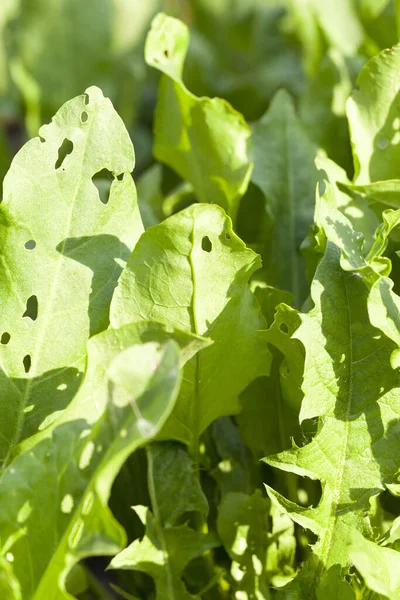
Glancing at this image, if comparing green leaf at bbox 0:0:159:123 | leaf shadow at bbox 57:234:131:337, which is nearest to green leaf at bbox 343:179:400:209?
leaf shadow at bbox 57:234:131:337

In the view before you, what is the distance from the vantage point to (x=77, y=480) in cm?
48

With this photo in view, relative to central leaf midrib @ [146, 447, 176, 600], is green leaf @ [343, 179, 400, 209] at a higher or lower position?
higher

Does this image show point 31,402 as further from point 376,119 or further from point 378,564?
point 376,119

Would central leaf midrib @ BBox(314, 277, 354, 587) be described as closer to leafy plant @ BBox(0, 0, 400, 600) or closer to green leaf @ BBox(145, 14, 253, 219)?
leafy plant @ BBox(0, 0, 400, 600)

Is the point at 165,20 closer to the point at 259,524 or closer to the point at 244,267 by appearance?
the point at 244,267

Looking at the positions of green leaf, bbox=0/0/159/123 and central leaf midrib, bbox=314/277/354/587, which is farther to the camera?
green leaf, bbox=0/0/159/123

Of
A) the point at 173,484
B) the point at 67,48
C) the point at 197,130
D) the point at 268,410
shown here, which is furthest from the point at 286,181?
the point at 67,48

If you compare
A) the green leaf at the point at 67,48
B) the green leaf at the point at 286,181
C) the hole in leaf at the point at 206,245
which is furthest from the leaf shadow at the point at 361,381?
the green leaf at the point at 67,48

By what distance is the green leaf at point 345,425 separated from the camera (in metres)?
0.56

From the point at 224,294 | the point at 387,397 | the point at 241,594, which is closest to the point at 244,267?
the point at 224,294

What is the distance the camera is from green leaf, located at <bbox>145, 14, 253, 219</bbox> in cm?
73

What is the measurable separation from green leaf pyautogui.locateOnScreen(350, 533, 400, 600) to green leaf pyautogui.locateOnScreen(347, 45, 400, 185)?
0.33 m

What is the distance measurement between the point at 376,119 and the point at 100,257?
0.30 metres

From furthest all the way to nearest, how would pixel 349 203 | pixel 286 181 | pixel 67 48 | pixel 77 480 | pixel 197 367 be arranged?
pixel 67 48
pixel 286 181
pixel 349 203
pixel 197 367
pixel 77 480
